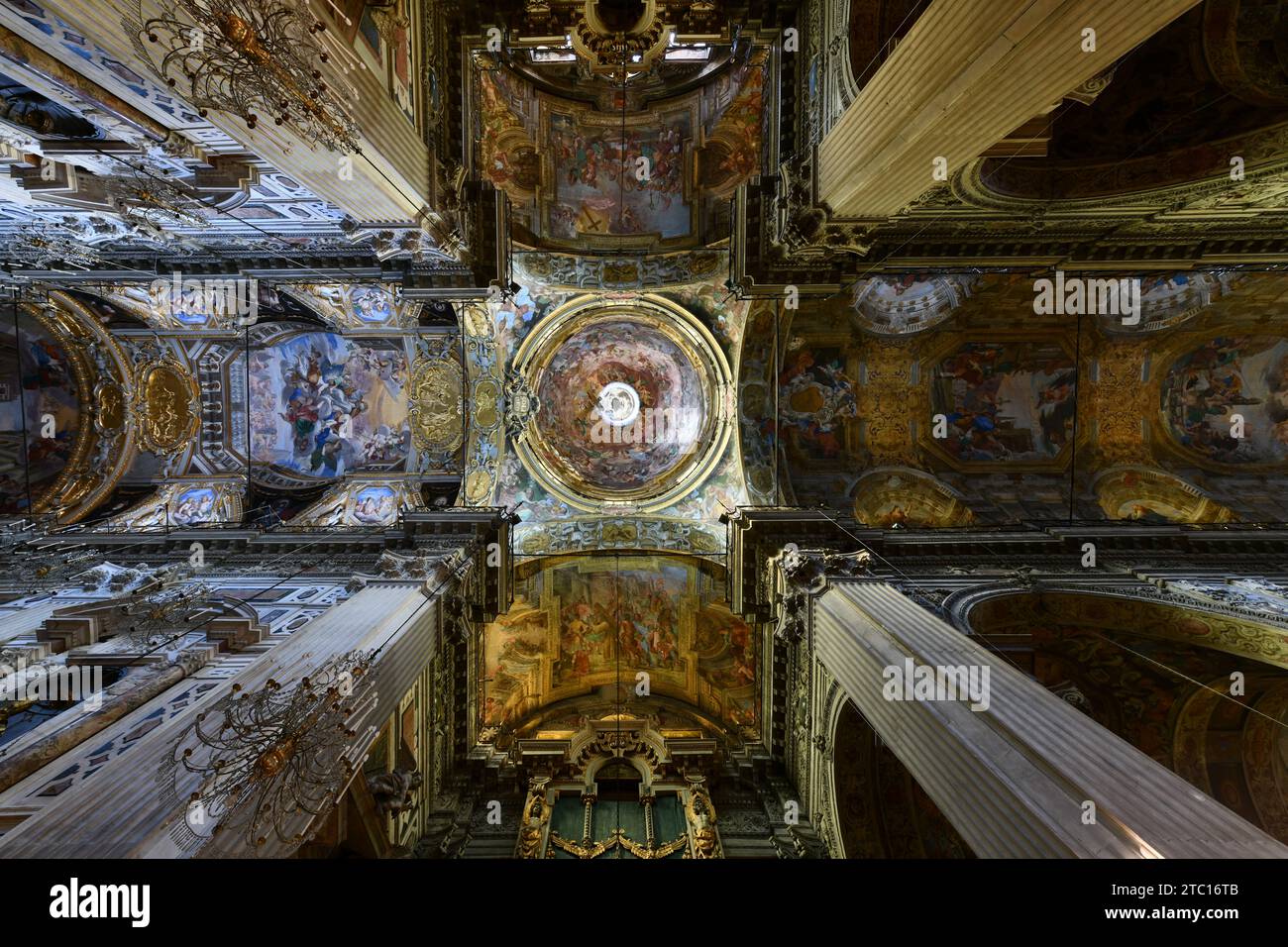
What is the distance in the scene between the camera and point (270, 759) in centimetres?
548

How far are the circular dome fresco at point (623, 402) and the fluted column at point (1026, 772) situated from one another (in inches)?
343

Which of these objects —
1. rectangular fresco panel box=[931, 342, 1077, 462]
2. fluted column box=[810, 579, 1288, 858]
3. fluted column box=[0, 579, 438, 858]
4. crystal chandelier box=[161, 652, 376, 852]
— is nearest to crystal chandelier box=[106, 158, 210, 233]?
fluted column box=[0, 579, 438, 858]

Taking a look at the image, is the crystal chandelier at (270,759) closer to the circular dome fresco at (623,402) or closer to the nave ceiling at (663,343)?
the nave ceiling at (663,343)

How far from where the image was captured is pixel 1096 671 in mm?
10812

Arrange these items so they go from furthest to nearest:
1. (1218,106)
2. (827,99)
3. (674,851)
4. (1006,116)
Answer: (674,851), (827,99), (1218,106), (1006,116)

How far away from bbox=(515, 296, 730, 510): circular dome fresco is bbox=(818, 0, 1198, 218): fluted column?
7.32m

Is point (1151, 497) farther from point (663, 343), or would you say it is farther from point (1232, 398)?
point (663, 343)

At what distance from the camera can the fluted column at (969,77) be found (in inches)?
198

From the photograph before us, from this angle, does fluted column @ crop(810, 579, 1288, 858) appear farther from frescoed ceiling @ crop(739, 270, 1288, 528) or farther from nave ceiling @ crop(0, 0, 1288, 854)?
frescoed ceiling @ crop(739, 270, 1288, 528)

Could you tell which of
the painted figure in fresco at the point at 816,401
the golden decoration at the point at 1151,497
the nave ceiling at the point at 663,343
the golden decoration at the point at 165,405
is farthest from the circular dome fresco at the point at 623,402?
the golden decoration at the point at 1151,497

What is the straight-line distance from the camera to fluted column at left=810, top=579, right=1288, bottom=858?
4375 millimetres
